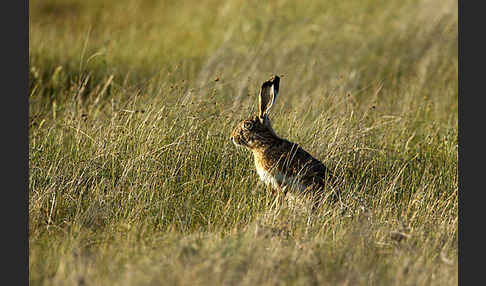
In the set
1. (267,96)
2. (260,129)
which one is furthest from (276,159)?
(267,96)

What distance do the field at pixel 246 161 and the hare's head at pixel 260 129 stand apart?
1.46ft

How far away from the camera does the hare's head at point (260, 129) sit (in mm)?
5414

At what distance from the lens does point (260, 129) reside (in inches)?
215

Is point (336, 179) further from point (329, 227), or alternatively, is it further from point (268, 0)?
point (268, 0)

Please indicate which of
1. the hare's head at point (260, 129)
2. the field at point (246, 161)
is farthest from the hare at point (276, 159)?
the field at point (246, 161)

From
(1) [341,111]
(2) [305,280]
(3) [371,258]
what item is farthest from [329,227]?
(1) [341,111]

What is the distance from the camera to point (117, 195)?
529cm

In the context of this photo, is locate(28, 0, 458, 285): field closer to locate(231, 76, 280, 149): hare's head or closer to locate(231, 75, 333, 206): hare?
locate(231, 75, 333, 206): hare

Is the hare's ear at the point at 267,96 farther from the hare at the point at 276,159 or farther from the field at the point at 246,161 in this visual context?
the field at the point at 246,161

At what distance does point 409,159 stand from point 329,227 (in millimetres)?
2078

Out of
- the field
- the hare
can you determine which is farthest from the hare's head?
the field

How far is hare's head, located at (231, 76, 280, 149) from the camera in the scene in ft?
17.8

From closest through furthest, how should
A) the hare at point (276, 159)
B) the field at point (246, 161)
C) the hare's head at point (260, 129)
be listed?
the field at point (246, 161)
the hare at point (276, 159)
the hare's head at point (260, 129)

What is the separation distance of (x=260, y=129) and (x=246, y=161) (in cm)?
62
